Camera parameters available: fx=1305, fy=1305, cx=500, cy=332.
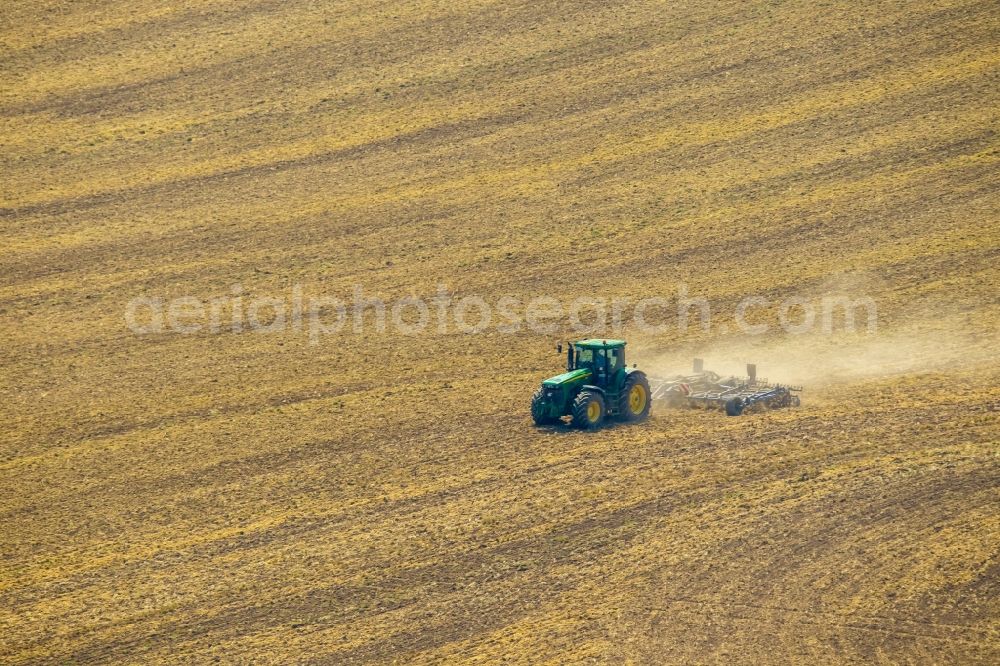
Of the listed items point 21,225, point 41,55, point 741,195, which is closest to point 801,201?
point 741,195

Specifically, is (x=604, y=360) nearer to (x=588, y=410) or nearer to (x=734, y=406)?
(x=588, y=410)

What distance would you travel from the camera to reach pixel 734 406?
27531 mm

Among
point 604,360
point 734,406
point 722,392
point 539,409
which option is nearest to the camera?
point 604,360

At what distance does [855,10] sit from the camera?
49438mm

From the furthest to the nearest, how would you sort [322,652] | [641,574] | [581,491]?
[581,491], [641,574], [322,652]

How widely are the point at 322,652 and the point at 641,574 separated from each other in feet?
16.9

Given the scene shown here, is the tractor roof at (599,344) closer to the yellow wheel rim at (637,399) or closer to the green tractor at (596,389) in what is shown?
the green tractor at (596,389)

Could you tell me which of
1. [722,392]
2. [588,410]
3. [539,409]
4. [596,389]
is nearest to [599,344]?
[596,389]

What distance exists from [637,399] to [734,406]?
2.07 meters

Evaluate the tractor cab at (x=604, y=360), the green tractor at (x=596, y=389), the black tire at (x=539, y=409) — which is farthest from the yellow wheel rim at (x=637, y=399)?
the black tire at (x=539, y=409)

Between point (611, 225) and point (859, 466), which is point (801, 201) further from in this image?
point (859, 466)

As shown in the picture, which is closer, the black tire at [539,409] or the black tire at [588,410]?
the black tire at [588,410]

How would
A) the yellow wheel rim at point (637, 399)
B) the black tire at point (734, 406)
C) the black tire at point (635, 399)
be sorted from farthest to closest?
1. the black tire at point (734, 406)
2. the yellow wheel rim at point (637, 399)
3. the black tire at point (635, 399)

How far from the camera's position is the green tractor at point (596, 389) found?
2692cm
